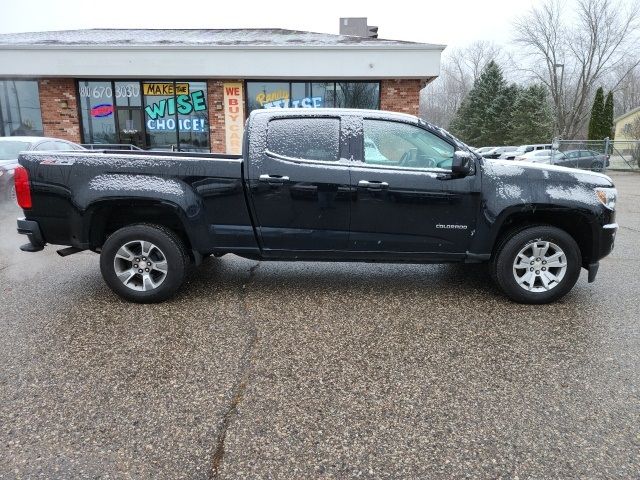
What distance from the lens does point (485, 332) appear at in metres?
3.74

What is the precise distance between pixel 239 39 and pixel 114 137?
17.8 ft

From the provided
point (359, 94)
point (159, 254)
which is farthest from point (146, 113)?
point (159, 254)

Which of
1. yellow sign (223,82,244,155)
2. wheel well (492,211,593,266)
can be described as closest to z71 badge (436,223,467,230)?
wheel well (492,211,593,266)

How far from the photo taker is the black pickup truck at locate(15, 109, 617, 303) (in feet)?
13.8

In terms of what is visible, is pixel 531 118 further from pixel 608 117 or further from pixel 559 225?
pixel 559 225

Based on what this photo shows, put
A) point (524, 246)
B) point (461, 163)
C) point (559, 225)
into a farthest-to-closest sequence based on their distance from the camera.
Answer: point (559, 225), point (524, 246), point (461, 163)

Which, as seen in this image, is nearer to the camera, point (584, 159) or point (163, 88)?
point (163, 88)

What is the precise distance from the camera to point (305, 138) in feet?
14.3

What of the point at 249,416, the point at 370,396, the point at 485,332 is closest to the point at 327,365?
the point at 370,396

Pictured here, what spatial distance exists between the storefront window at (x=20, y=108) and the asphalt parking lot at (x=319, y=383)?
518 inches

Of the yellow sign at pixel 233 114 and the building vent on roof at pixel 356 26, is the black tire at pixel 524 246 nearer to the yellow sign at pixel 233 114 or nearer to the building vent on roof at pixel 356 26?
the yellow sign at pixel 233 114

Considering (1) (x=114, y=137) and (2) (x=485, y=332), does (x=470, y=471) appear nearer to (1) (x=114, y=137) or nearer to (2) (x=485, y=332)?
(2) (x=485, y=332)

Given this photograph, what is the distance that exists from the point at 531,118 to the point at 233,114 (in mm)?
34655

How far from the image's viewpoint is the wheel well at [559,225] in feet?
14.3
